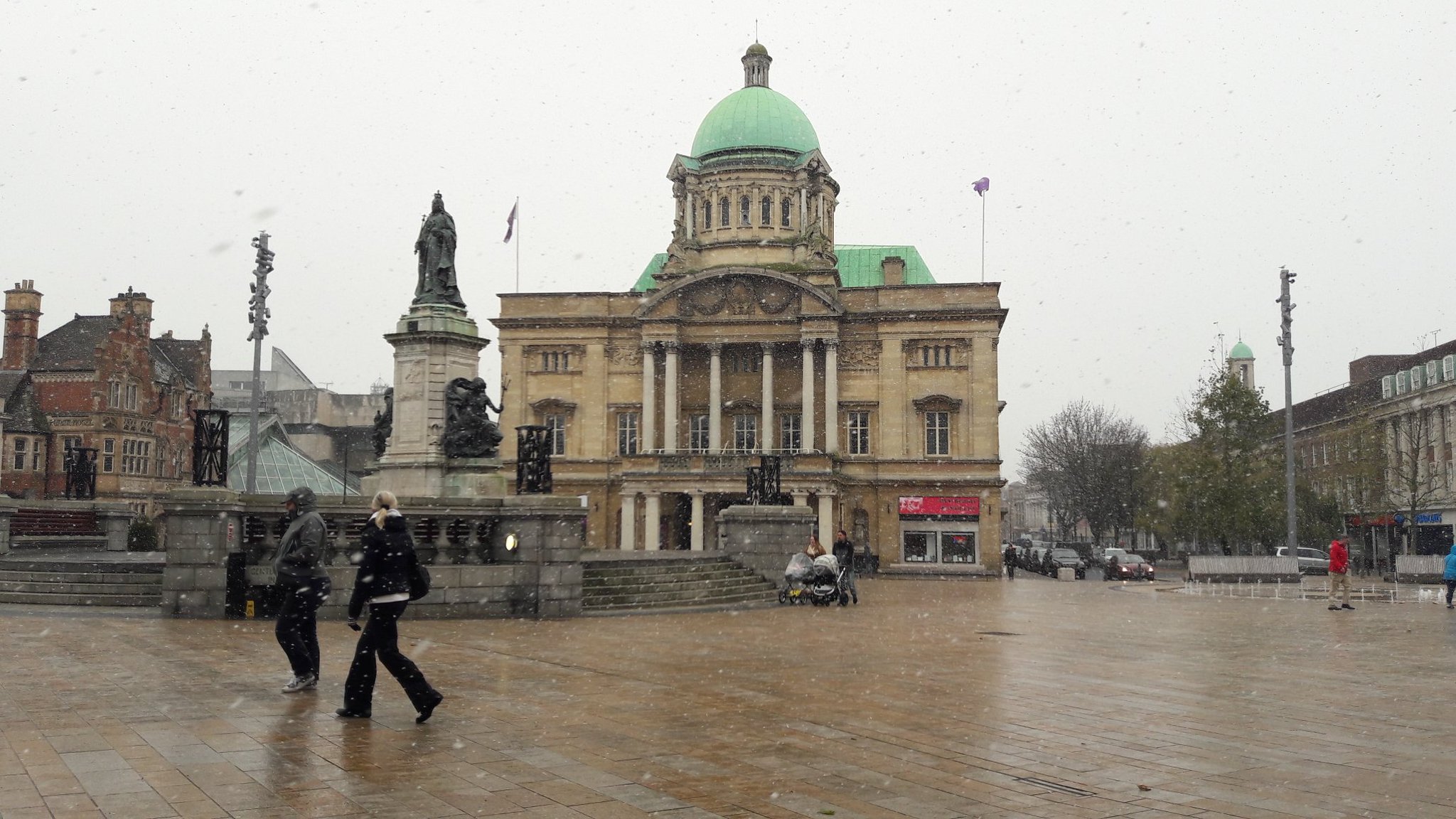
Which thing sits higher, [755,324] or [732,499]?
[755,324]

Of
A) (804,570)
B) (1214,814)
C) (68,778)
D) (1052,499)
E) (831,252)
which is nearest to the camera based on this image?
(1214,814)

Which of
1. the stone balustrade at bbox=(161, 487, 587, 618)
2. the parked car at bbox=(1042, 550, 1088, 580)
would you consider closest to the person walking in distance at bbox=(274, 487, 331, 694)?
the stone balustrade at bbox=(161, 487, 587, 618)

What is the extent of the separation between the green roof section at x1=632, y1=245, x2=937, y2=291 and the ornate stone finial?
36.2 ft

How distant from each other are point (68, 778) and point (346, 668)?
5.53m

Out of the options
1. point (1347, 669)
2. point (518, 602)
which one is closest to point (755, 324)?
point (518, 602)

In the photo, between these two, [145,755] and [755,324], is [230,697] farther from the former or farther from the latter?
[755,324]

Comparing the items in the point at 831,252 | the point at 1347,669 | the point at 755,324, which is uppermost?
the point at 831,252

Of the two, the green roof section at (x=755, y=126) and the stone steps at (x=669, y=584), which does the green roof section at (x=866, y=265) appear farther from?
the stone steps at (x=669, y=584)

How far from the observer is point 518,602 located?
Answer: 20547 millimetres

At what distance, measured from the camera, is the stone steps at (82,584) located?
20.2m

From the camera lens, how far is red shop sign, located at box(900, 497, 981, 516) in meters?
57.5

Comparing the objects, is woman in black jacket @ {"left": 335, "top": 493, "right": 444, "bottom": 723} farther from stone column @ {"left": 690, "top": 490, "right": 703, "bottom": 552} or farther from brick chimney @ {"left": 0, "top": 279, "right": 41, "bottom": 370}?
Result: brick chimney @ {"left": 0, "top": 279, "right": 41, "bottom": 370}

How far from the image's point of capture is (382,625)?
9523 millimetres

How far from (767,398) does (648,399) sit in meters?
5.90
